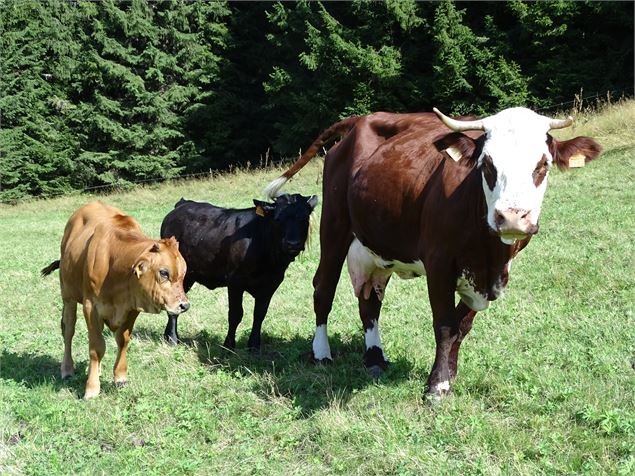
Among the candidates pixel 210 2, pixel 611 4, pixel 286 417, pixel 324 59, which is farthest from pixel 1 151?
pixel 286 417

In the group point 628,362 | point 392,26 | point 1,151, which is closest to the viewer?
point 628,362

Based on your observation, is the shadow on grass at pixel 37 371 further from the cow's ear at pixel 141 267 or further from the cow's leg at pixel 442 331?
the cow's leg at pixel 442 331

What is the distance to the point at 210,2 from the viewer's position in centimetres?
3394

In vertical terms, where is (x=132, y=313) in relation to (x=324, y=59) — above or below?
below

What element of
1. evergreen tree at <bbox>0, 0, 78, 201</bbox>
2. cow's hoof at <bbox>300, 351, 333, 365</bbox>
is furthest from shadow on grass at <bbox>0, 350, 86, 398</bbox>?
evergreen tree at <bbox>0, 0, 78, 201</bbox>

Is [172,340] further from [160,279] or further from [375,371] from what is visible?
[375,371]

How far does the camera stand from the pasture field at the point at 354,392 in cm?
398

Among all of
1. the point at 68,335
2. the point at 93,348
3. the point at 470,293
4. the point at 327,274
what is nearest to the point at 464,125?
the point at 470,293

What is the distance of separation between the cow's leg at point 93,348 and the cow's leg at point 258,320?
153cm

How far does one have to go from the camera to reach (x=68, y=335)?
611 centimetres

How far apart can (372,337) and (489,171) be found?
2327mm

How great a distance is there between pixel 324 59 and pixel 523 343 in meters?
24.3

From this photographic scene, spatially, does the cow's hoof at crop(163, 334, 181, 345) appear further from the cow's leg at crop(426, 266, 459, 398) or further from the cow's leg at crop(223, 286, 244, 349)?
the cow's leg at crop(426, 266, 459, 398)

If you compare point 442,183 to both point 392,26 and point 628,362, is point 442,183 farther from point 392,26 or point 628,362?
point 392,26
